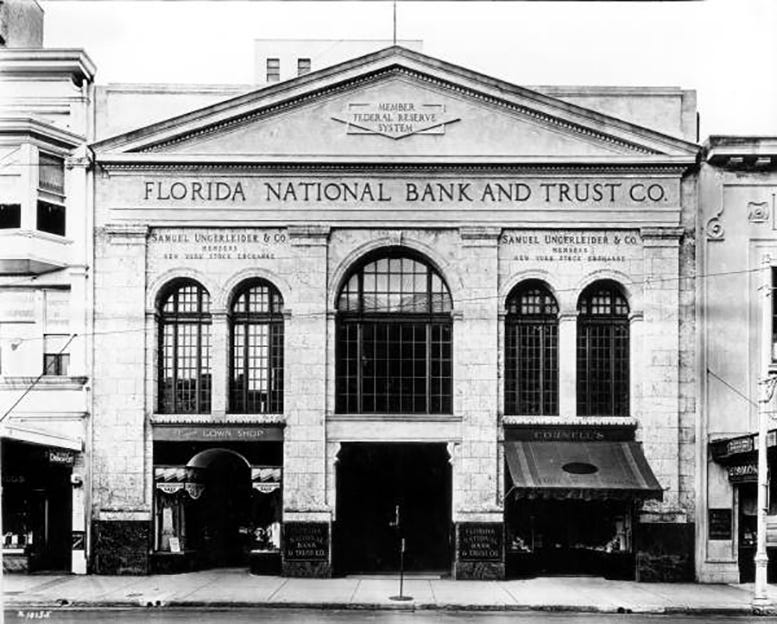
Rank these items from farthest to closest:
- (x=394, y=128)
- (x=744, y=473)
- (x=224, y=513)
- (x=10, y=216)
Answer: (x=224, y=513), (x=394, y=128), (x=744, y=473), (x=10, y=216)

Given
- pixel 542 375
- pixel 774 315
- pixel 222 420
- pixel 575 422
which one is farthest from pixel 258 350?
pixel 774 315

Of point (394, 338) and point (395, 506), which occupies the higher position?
point (394, 338)

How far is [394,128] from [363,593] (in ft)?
37.5

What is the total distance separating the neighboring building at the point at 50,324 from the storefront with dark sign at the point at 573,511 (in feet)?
35.9

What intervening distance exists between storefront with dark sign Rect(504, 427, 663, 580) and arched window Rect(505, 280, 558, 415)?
767 millimetres

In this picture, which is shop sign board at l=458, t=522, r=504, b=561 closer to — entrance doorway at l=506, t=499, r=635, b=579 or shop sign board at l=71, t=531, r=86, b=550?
entrance doorway at l=506, t=499, r=635, b=579

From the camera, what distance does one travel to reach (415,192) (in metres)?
26.0

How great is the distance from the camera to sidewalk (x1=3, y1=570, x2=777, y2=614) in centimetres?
2142

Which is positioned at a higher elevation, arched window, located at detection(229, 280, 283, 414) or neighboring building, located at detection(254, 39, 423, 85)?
neighboring building, located at detection(254, 39, 423, 85)

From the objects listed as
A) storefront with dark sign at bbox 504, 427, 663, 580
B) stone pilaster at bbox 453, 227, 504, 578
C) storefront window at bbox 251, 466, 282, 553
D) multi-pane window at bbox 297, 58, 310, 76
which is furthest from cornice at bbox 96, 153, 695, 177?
multi-pane window at bbox 297, 58, 310, 76

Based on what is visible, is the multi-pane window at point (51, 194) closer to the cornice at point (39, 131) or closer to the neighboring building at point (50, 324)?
the neighboring building at point (50, 324)

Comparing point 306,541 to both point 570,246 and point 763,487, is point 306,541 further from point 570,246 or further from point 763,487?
point 763,487

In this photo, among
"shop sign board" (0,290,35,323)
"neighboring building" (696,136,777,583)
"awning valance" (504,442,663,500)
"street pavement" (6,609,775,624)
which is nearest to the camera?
"street pavement" (6,609,775,624)

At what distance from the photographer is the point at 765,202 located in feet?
85.0
